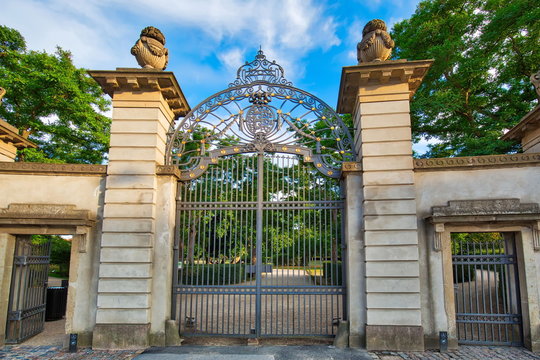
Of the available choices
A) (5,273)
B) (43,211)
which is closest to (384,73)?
(43,211)

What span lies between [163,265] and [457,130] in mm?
11301

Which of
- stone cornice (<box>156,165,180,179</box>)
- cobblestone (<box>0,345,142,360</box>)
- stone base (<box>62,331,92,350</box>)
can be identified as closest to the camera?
cobblestone (<box>0,345,142,360</box>)

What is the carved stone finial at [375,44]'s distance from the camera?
722 centimetres

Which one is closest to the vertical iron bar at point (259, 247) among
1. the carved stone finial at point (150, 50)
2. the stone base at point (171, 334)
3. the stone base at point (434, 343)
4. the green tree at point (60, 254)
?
the stone base at point (171, 334)

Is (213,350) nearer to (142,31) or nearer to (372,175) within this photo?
(372,175)

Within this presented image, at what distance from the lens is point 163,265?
698 cm

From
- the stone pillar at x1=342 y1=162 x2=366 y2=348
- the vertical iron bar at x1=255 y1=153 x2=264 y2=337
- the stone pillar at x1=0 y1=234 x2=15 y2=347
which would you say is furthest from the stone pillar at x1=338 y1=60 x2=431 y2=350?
the stone pillar at x1=0 y1=234 x2=15 y2=347

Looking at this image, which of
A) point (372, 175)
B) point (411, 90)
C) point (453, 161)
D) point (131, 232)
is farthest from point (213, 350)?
point (411, 90)

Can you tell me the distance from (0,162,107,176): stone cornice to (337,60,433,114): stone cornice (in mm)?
5497

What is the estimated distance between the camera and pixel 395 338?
630 centimetres

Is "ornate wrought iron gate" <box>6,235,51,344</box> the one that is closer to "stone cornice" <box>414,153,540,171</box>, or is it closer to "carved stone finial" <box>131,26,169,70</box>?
"carved stone finial" <box>131,26,169,70</box>

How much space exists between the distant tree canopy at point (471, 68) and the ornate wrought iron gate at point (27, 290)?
464 inches

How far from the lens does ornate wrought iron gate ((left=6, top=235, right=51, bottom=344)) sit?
702 cm

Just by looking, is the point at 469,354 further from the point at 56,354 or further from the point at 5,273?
the point at 5,273
